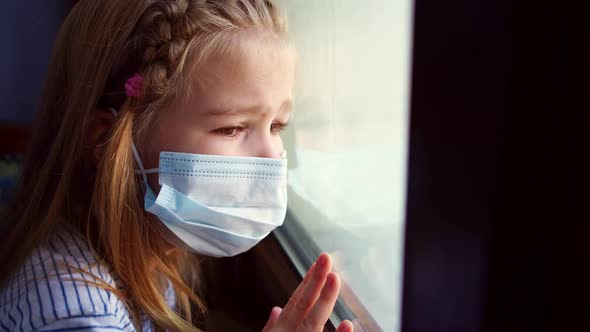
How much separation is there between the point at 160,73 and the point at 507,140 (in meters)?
0.67

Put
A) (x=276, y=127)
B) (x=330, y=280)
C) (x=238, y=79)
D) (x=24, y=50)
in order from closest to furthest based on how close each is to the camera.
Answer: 1. (x=330, y=280)
2. (x=238, y=79)
3. (x=276, y=127)
4. (x=24, y=50)

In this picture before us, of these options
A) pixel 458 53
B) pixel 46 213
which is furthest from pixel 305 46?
pixel 458 53

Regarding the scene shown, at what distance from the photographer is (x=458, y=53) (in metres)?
0.29

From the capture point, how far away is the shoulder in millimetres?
725

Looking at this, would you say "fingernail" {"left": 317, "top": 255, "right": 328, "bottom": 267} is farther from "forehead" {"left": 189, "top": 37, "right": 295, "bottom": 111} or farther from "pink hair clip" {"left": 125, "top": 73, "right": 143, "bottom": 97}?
"pink hair clip" {"left": 125, "top": 73, "right": 143, "bottom": 97}

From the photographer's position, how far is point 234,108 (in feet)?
2.69

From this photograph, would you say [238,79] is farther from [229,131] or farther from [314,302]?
[314,302]

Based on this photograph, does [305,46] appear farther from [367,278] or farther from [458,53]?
[458,53]

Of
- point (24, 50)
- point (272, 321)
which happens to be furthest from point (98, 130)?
point (24, 50)

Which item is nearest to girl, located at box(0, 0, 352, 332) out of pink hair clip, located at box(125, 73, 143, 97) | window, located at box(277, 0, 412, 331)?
pink hair clip, located at box(125, 73, 143, 97)

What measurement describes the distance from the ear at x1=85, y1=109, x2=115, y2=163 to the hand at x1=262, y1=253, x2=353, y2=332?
1.43 ft

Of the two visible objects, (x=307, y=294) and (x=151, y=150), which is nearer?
(x=307, y=294)

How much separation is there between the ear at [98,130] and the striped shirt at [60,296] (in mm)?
164

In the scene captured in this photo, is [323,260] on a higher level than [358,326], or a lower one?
→ higher
